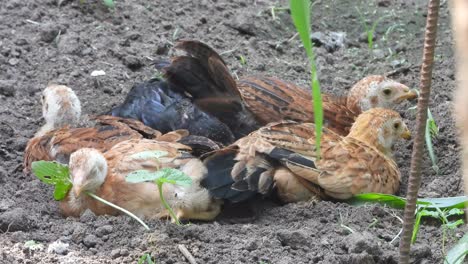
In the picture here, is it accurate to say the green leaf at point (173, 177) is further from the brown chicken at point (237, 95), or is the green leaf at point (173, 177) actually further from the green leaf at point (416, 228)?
the brown chicken at point (237, 95)

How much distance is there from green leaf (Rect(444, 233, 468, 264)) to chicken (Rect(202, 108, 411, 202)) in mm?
1108

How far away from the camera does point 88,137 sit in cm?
471

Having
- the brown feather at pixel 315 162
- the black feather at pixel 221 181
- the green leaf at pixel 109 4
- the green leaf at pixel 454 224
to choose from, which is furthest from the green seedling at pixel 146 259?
the green leaf at pixel 109 4

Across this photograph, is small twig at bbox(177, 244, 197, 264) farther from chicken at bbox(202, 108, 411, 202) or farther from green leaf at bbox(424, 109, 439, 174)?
green leaf at bbox(424, 109, 439, 174)

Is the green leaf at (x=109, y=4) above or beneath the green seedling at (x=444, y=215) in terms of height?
above

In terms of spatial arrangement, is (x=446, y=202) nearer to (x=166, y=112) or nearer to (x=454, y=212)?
(x=454, y=212)

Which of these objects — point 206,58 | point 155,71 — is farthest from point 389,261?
point 155,71

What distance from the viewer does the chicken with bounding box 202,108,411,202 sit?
4246 mm

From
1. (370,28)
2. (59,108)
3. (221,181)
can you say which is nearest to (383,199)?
(221,181)

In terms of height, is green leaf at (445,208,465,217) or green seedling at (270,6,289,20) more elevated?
green seedling at (270,6,289,20)

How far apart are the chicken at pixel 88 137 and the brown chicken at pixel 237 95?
46 centimetres

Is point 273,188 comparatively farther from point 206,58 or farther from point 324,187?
point 206,58

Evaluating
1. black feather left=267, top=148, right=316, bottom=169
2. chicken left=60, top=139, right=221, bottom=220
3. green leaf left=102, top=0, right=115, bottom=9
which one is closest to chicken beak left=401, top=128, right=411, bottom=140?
black feather left=267, top=148, right=316, bottom=169

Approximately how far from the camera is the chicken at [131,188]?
13.4 feet
